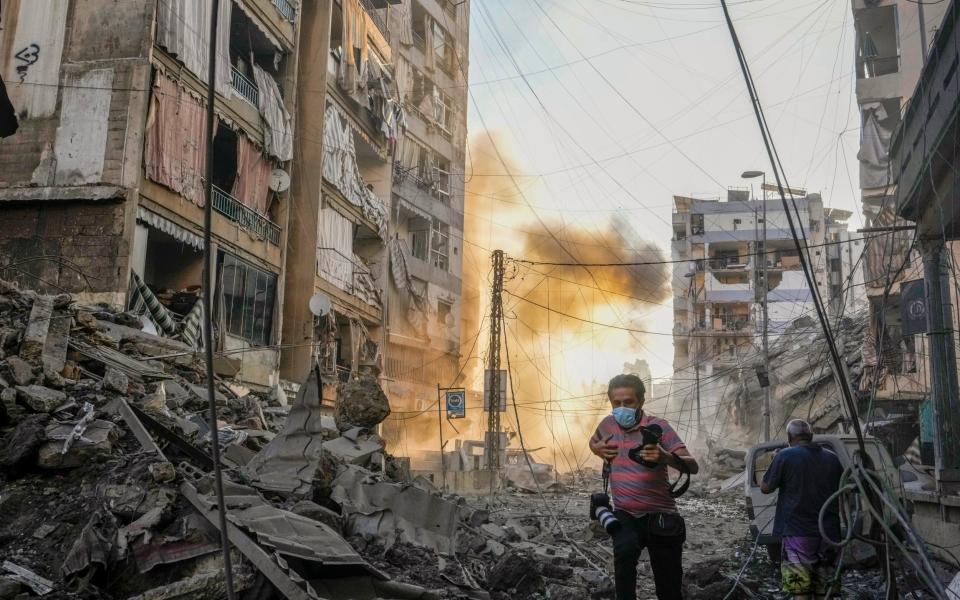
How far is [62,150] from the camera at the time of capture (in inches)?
635

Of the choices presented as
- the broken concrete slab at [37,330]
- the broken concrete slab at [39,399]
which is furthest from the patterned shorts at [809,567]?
the broken concrete slab at [37,330]

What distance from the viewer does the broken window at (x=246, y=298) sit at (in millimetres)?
19484

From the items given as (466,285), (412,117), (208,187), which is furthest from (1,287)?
(466,285)

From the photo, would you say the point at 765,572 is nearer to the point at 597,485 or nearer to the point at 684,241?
the point at 597,485

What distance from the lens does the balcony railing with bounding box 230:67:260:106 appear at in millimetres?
20141

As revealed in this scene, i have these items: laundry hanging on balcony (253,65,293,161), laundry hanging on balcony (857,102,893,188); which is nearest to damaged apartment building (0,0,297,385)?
laundry hanging on balcony (253,65,293,161)

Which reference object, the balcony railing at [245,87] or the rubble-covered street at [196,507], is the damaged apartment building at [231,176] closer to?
the balcony railing at [245,87]

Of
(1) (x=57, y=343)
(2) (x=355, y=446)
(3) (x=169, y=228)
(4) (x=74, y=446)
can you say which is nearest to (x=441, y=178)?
(3) (x=169, y=228)

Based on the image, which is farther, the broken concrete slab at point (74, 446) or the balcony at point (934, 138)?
the balcony at point (934, 138)

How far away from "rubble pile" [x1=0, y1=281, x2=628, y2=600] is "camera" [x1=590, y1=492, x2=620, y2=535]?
1.97 m

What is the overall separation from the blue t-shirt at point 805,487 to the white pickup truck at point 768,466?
3.68 m

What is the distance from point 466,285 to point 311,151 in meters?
22.3

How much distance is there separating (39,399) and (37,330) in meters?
3.18

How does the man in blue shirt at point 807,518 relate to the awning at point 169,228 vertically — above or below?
below
